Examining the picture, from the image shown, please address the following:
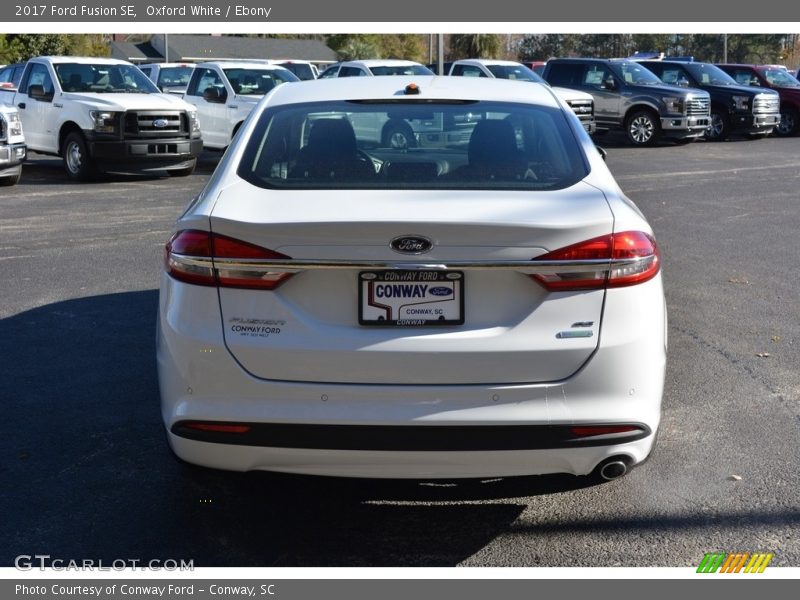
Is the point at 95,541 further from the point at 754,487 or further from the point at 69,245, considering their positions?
the point at 69,245

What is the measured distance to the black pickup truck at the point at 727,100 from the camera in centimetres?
2656

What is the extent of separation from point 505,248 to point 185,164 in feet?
47.8

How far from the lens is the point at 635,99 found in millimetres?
24797

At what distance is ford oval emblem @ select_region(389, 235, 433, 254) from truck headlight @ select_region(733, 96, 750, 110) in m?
24.7

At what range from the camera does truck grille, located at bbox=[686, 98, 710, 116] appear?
962 inches

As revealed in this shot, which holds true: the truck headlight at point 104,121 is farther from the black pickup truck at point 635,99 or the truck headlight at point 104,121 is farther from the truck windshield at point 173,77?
the truck windshield at point 173,77

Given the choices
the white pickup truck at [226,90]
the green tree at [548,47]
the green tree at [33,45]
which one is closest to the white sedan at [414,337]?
the white pickup truck at [226,90]

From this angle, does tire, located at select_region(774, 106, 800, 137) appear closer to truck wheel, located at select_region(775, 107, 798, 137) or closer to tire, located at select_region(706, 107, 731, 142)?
truck wheel, located at select_region(775, 107, 798, 137)

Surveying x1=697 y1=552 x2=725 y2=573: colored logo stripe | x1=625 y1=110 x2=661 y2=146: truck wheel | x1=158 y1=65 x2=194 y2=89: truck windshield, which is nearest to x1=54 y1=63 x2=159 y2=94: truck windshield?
x1=625 y1=110 x2=661 y2=146: truck wheel

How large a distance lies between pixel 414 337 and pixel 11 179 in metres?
14.1

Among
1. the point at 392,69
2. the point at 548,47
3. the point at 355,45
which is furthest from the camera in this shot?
the point at 548,47

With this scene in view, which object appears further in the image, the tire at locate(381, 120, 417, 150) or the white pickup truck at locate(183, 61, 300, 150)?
the white pickup truck at locate(183, 61, 300, 150)

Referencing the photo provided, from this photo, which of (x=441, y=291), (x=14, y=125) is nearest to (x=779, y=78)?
(x=14, y=125)

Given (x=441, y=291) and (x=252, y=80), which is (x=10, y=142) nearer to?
(x=252, y=80)
